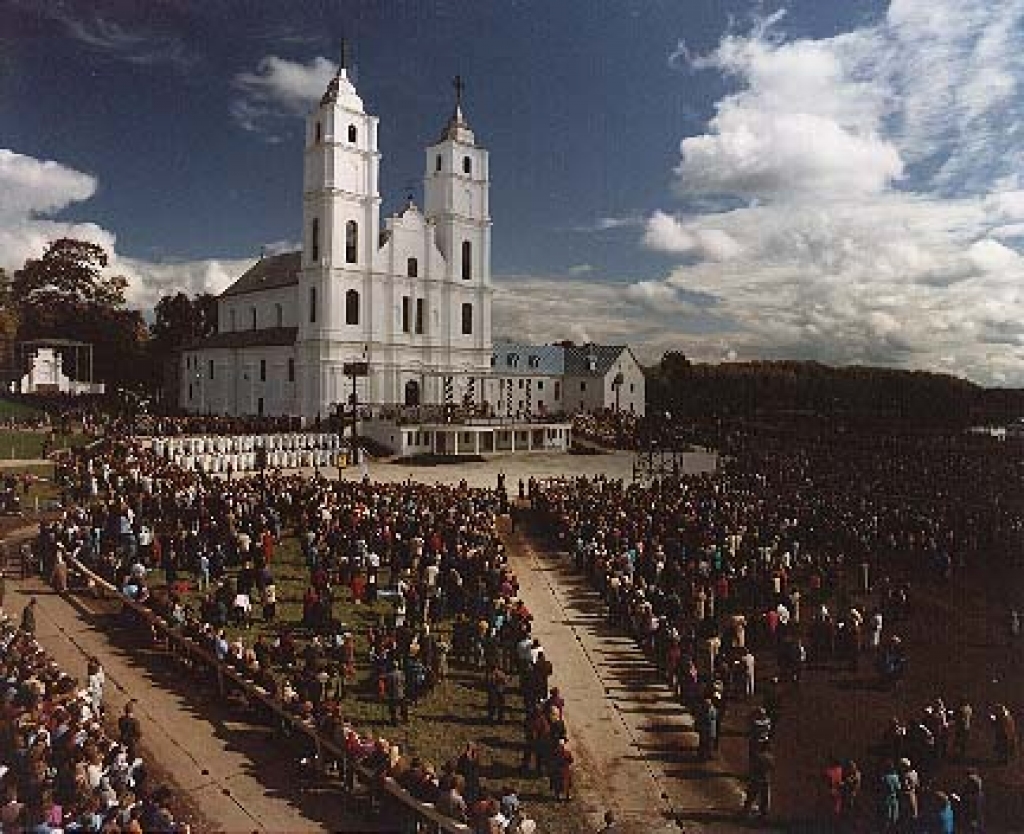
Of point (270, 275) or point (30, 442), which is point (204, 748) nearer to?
point (30, 442)

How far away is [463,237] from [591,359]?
1472 centimetres

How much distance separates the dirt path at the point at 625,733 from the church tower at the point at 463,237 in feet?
107

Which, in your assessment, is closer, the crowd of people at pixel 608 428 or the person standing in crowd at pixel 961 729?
the person standing in crowd at pixel 961 729

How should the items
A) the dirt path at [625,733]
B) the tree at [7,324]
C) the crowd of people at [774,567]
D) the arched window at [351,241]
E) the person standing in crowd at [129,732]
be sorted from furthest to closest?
the arched window at [351,241] < the tree at [7,324] < the crowd of people at [774,567] < the dirt path at [625,733] < the person standing in crowd at [129,732]

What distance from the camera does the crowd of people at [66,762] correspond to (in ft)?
28.7

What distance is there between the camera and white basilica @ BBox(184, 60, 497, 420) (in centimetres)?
4575

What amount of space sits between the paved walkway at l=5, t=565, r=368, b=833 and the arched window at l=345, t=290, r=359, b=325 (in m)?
33.1

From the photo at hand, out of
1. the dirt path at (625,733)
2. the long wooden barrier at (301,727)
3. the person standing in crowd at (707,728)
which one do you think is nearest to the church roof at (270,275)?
the dirt path at (625,733)

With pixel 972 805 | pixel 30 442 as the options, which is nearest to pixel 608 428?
pixel 30 442

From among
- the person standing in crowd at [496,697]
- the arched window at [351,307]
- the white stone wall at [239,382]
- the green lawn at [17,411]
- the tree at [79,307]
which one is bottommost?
the person standing in crowd at [496,697]

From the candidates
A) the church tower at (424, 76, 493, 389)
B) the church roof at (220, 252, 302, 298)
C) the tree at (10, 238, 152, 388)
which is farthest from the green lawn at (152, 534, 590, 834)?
the church roof at (220, 252, 302, 298)

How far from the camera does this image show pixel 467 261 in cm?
5219

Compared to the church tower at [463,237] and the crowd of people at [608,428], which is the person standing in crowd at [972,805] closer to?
the crowd of people at [608,428]

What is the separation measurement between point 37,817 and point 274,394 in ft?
135
